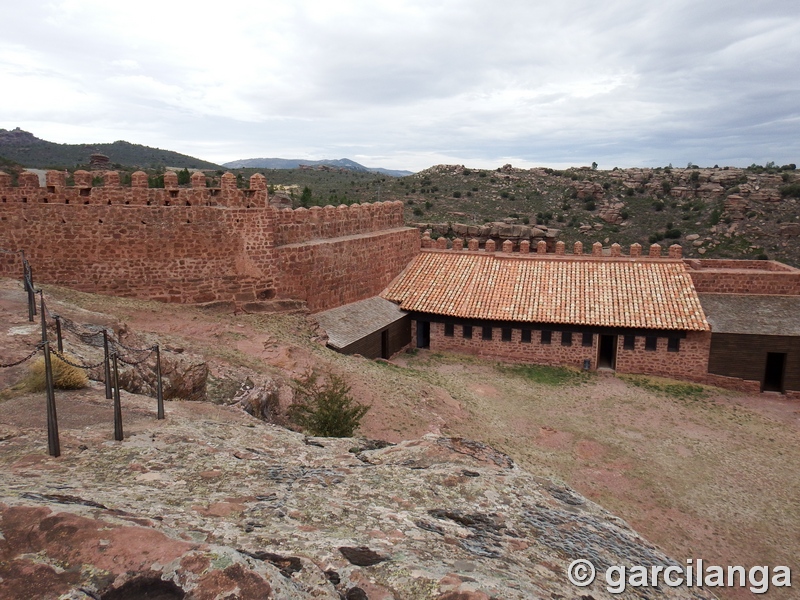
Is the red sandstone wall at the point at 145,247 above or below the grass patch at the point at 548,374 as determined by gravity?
above

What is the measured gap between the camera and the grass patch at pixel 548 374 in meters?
19.8

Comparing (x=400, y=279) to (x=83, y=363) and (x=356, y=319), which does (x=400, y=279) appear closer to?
(x=356, y=319)

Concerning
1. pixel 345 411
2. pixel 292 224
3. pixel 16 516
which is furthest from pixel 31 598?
pixel 292 224

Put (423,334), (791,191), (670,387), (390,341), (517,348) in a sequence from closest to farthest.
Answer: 1. (670,387)
2. (390,341)
3. (517,348)
4. (423,334)
5. (791,191)

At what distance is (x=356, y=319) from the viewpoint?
20562 millimetres

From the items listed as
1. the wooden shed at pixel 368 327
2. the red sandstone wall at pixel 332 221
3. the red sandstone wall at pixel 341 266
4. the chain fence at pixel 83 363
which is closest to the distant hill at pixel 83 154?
the red sandstone wall at pixel 332 221

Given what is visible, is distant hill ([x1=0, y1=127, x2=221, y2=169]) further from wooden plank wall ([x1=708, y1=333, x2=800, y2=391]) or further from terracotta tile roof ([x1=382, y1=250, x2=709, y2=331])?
wooden plank wall ([x1=708, y1=333, x2=800, y2=391])

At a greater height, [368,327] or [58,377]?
[58,377]

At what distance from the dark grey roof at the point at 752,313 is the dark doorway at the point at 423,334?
10.8 meters

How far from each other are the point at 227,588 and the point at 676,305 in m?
20.9

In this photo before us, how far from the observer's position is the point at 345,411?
36.9ft

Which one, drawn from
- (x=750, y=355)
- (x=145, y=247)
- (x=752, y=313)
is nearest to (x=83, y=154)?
(x=145, y=247)

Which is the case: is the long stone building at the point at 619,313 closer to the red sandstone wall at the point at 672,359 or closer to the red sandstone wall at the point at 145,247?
the red sandstone wall at the point at 672,359

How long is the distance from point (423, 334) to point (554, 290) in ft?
19.1
